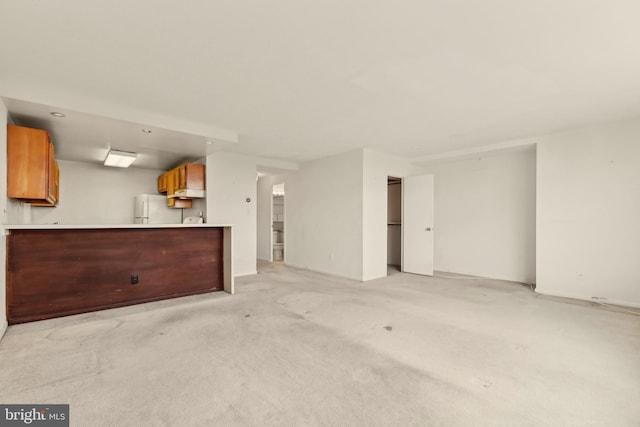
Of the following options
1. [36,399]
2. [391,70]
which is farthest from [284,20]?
[36,399]

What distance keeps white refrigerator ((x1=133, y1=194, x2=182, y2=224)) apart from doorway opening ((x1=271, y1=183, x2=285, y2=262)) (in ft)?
7.93

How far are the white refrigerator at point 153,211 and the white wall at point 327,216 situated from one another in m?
2.66

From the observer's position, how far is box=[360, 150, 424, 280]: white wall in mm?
5176

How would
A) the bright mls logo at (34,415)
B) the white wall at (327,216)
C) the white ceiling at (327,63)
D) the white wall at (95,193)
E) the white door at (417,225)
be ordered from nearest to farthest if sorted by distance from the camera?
the bright mls logo at (34,415) → the white ceiling at (327,63) → the white wall at (327,216) → the white door at (417,225) → the white wall at (95,193)

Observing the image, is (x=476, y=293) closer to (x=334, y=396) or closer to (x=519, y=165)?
(x=519, y=165)

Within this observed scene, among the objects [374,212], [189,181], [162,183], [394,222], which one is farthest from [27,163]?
[394,222]

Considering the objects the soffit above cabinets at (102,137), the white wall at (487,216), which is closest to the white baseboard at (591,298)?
the white wall at (487,216)

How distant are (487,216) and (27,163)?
6867 millimetres

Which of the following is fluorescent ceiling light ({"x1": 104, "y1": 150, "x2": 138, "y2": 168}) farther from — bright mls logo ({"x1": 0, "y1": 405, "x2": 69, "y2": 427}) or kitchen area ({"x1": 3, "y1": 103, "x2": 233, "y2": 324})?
bright mls logo ({"x1": 0, "y1": 405, "x2": 69, "y2": 427})

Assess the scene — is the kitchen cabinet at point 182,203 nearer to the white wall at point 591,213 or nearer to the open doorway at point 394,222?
the open doorway at point 394,222

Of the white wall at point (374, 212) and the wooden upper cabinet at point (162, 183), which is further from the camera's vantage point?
the wooden upper cabinet at point (162, 183)

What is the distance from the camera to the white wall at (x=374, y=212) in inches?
204

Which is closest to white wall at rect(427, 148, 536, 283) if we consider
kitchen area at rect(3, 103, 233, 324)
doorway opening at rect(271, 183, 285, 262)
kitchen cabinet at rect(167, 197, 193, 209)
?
doorway opening at rect(271, 183, 285, 262)

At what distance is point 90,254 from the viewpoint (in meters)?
3.39
